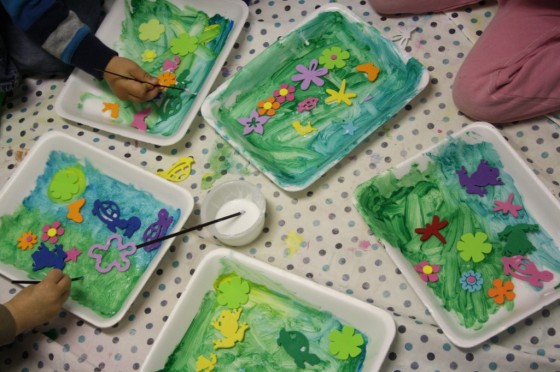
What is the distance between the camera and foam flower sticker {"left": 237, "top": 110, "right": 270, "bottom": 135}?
3.60 ft

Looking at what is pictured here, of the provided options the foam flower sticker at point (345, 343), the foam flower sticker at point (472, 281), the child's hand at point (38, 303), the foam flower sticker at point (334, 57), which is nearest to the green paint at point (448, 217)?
Result: the foam flower sticker at point (472, 281)

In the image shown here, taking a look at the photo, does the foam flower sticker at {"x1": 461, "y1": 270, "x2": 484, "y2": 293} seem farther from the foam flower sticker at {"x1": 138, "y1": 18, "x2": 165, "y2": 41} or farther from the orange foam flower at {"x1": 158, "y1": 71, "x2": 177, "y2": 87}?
the foam flower sticker at {"x1": 138, "y1": 18, "x2": 165, "y2": 41}

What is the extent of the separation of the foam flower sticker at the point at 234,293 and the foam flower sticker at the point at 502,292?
1.24 ft

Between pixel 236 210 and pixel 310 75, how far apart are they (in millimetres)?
293

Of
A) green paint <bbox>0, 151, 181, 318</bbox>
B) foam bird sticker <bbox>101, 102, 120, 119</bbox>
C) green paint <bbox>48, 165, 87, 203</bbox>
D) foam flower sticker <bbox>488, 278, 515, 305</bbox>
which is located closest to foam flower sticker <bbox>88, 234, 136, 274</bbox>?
green paint <bbox>0, 151, 181, 318</bbox>

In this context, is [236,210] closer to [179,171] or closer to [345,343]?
[179,171]

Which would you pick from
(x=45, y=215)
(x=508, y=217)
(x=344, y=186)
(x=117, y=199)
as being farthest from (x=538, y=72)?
(x=45, y=215)

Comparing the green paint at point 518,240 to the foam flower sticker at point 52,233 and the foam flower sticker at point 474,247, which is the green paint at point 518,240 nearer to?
the foam flower sticker at point 474,247

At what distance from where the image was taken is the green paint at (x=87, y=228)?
39.8 inches

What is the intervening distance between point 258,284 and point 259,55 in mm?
429

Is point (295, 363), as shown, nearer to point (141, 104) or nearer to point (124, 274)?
point (124, 274)

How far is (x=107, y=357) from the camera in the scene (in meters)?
0.99

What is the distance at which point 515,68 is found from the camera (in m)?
1.01

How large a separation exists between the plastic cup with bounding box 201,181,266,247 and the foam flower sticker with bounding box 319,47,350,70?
0.29 m
